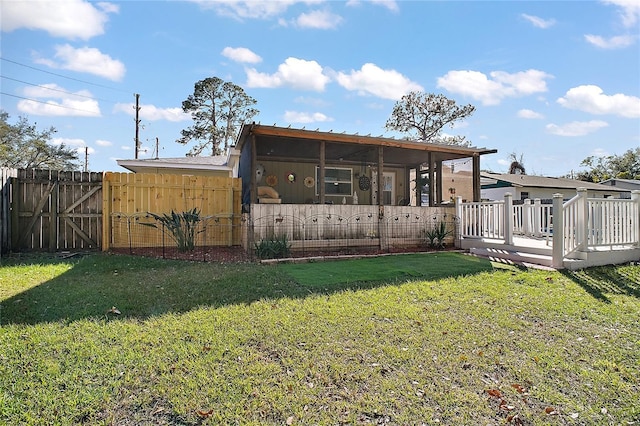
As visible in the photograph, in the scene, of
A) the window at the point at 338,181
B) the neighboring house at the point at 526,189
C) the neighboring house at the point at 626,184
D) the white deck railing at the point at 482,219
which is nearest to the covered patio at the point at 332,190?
the window at the point at 338,181

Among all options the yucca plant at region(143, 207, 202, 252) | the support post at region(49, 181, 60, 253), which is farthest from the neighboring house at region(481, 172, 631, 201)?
the support post at region(49, 181, 60, 253)

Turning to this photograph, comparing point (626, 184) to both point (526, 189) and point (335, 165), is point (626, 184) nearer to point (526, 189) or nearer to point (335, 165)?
point (526, 189)

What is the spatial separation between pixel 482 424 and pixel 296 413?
46.0 inches

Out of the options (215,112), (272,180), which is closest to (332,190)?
(272,180)

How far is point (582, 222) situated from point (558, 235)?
0.52m

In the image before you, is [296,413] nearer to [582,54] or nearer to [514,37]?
[514,37]

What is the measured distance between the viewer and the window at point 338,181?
12.5 meters

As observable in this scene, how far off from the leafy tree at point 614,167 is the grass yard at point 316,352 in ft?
134

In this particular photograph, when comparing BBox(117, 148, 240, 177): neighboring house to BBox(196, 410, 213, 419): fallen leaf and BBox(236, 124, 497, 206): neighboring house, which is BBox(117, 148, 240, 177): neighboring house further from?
BBox(196, 410, 213, 419): fallen leaf

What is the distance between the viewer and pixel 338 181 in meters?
12.6

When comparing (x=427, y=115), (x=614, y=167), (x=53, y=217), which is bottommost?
(x=53, y=217)

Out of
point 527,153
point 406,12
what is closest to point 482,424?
point 406,12

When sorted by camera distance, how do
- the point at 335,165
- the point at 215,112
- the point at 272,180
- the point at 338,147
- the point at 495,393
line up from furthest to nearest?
1. the point at 215,112
2. the point at 335,165
3. the point at 272,180
4. the point at 338,147
5. the point at 495,393

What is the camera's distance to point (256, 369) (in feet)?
8.66
